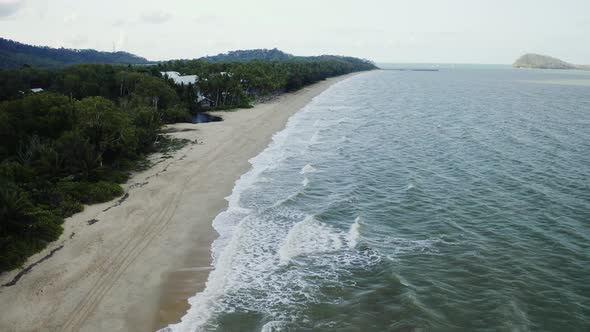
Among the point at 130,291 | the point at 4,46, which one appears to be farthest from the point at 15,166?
the point at 4,46

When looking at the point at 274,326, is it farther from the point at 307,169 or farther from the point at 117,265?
the point at 307,169

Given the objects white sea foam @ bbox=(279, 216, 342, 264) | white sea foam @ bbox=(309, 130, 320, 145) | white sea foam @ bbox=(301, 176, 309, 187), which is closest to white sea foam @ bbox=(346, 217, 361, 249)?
white sea foam @ bbox=(279, 216, 342, 264)

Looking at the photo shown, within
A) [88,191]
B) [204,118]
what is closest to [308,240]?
[88,191]

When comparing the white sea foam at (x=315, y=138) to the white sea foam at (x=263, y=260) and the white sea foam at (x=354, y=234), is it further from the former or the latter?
the white sea foam at (x=354, y=234)

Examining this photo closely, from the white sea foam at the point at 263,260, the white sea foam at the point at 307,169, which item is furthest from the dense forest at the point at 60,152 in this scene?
the white sea foam at the point at 307,169

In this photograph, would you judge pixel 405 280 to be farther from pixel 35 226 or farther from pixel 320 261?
pixel 35 226

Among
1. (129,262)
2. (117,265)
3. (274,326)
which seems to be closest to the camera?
(274,326)
